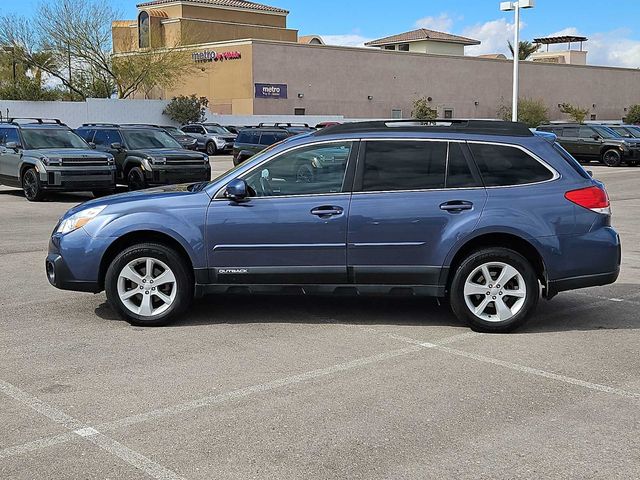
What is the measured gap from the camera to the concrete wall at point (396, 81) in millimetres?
56938

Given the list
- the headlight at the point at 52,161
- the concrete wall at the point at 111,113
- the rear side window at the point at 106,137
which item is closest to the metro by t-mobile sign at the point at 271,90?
the concrete wall at the point at 111,113

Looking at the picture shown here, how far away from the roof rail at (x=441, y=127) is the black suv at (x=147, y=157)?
481 inches

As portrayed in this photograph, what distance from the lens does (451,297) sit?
722cm

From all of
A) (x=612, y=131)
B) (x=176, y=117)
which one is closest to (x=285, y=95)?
(x=176, y=117)

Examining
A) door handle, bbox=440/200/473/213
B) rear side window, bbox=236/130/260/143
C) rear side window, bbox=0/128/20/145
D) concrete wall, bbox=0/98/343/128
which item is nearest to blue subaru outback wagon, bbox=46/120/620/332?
door handle, bbox=440/200/473/213

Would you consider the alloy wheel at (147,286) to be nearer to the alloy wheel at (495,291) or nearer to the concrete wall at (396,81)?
the alloy wheel at (495,291)

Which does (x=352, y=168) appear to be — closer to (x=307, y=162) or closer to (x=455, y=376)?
(x=307, y=162)

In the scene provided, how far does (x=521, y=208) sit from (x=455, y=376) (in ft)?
6.05

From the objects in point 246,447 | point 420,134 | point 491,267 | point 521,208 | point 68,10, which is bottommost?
point 246,447

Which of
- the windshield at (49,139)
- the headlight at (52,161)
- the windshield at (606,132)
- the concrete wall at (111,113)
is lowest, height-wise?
the headlight at (52,161)

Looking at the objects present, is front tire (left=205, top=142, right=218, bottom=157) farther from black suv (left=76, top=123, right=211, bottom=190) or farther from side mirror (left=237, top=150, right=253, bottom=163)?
black suv (left=76, top=123, right=211, bottom=190)

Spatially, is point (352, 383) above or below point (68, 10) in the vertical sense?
below

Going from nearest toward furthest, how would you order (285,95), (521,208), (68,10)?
(521,208)
(68,10)
(285,95)

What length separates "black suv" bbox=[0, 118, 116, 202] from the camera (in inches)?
725
